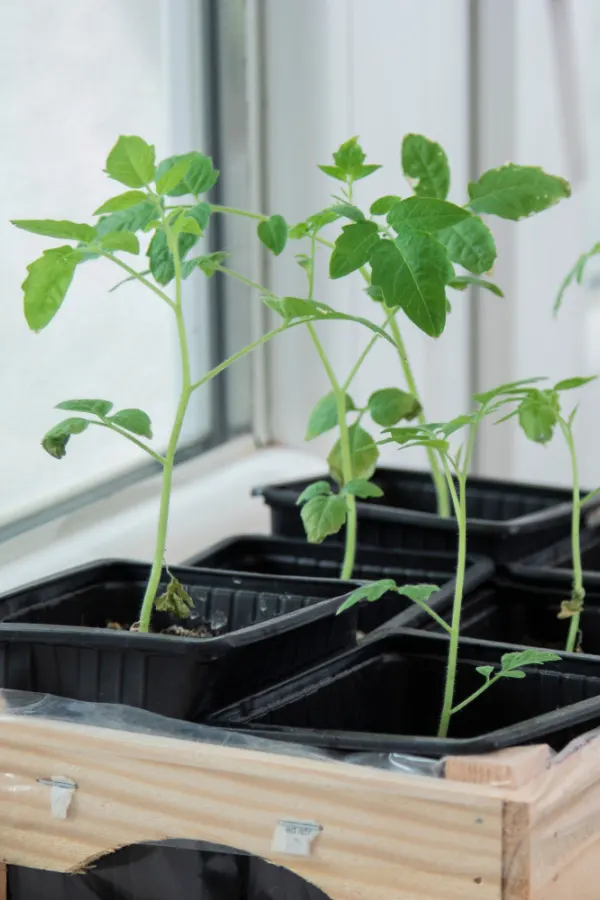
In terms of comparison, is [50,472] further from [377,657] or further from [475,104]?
[475,104]

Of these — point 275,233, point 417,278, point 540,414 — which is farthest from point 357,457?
point 417,278

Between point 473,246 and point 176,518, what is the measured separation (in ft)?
1.98

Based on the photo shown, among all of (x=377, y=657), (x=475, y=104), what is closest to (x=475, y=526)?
(x=377, y=657)

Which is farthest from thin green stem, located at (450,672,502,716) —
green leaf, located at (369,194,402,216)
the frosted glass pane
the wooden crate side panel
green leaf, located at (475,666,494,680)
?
the frosted glass pane

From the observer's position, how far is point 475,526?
1.12 m

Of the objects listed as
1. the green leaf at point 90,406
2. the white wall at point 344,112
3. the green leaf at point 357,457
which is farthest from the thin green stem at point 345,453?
the white wall at point 344,112

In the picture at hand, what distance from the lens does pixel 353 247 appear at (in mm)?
763

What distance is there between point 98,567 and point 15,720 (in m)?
0.18

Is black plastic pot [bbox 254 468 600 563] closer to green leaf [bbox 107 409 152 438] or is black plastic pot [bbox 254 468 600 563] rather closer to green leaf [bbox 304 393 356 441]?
green leaf [bbox 304 393 356 441]

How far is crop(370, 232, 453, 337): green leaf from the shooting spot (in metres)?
0.73

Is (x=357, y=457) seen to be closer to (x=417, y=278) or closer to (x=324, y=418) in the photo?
(x=324, y=418)

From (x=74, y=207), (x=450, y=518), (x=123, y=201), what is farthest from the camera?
(x=74, y=207)

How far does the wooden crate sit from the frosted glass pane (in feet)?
1.44

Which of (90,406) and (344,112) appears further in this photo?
(344,112)
